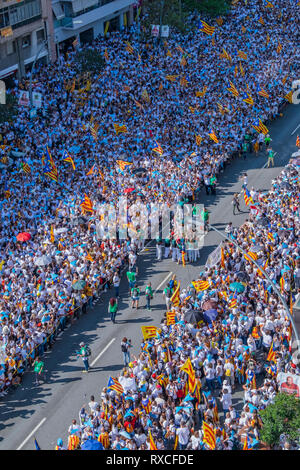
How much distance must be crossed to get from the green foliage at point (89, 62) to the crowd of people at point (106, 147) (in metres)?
0.51

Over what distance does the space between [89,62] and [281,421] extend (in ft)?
115

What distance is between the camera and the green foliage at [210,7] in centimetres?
6431

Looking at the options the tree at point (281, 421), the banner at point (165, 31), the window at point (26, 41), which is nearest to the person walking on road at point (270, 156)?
the banner at point (165, 31)

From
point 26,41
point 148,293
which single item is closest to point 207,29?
point 26,41

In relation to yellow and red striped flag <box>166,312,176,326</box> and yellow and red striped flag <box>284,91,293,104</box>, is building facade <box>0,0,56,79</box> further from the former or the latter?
yellow and red striped flag <box>166,312,176,326</box>

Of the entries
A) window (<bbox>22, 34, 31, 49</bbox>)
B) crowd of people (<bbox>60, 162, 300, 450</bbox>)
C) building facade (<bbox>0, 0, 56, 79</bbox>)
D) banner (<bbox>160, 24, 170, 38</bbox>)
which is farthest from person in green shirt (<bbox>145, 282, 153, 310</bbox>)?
banner (<bbox>160, 24, 170, 38</bbox>)

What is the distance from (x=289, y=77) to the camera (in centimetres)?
5516

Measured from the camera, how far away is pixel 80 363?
96.5 feet

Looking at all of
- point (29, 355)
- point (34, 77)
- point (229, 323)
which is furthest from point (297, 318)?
point (34, 77)

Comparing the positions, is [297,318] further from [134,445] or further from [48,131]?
[48,131]

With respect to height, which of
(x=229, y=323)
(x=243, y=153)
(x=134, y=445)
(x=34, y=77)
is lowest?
(x=134, y=445)

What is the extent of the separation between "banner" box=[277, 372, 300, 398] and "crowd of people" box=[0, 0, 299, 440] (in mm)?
10105

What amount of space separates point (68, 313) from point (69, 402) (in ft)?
16.7

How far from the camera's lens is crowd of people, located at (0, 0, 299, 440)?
3244 centimetres
